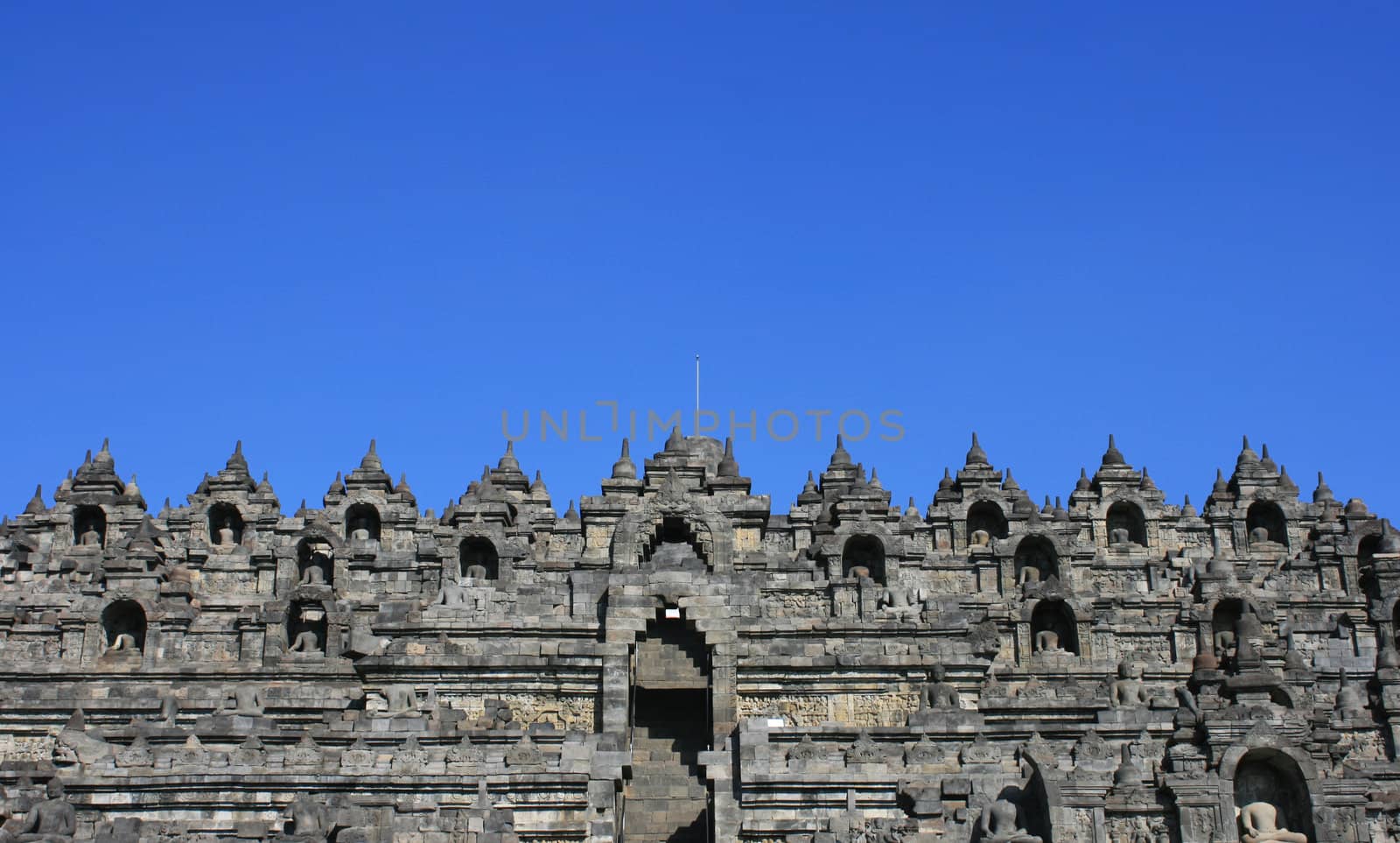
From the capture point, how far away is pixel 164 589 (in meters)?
A: 59.4

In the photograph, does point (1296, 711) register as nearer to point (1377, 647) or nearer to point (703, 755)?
point (703, 755)

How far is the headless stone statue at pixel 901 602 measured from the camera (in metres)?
50.4

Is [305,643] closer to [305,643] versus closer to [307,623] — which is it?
[305,643]

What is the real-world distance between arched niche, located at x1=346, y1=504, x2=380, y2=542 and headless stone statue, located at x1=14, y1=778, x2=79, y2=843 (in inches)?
1076

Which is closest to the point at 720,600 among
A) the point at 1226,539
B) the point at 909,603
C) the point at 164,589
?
the point at 909,603

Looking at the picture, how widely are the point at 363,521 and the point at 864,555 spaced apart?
1791 cm

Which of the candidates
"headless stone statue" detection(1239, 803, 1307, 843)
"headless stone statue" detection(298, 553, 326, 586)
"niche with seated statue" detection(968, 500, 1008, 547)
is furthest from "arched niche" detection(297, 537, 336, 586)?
"headless stone statue" detection(1239, 803, 1307, 843)

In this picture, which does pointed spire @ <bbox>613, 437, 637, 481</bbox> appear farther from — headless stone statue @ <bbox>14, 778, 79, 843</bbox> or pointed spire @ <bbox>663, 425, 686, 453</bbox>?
headless stone statue @ <bbox>14, 778, 79, 843</bbox>

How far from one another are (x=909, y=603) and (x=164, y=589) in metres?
23.3

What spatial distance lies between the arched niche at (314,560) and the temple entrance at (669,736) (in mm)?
16591

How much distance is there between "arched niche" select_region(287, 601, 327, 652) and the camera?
57.7m

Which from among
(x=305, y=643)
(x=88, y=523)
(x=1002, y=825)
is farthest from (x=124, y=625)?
(x=1002, y=825)

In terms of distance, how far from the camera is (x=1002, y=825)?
37844 mm

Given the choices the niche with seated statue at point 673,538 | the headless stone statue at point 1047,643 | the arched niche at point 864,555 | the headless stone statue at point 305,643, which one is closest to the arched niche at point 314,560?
the headless stone statue at point 305,643
